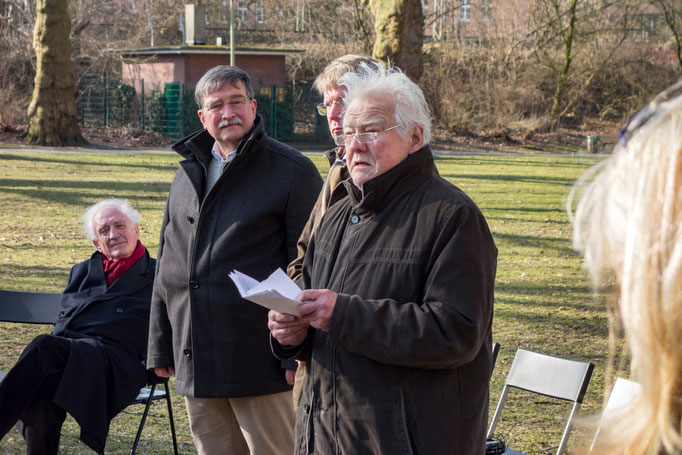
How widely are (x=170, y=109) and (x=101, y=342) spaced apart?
89.8 ft

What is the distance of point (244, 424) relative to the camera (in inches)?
153

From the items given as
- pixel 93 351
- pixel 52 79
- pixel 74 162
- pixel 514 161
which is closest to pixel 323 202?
pixel 93 351

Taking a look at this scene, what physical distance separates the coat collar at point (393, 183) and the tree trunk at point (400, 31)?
17.4 metres

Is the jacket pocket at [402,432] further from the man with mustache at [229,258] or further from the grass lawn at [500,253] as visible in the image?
the man with mustache at [229,258]

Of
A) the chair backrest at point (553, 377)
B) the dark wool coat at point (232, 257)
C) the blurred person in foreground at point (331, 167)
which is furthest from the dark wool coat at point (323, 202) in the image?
the chair backrest at point (553, 377)

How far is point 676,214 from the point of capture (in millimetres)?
1165

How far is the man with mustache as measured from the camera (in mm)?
3783

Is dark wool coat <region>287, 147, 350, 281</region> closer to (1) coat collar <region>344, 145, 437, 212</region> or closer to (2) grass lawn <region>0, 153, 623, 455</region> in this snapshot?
(1) coat collar <region>344, 145, 437, 212</region>

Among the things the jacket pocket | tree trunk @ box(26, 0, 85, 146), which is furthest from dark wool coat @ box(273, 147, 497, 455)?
tree trunk @ box(26, 0, 85, 146)

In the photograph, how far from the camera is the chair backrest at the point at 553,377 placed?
4.26 meters

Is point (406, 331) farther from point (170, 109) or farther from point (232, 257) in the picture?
point (170, 109)

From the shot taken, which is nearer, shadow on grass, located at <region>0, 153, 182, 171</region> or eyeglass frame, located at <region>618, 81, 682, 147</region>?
eyeglass frame, located at <region>618, 81, 682, 147</region>

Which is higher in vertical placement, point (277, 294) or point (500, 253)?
point (277, 294)

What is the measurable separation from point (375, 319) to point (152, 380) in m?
2.72
